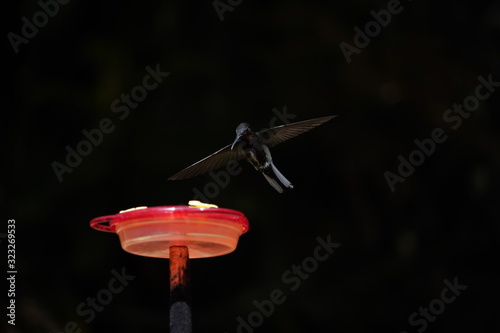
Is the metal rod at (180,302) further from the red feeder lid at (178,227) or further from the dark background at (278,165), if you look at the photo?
the dark background at (278,165)

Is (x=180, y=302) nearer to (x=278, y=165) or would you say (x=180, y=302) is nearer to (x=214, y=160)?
(x=214, y=160)

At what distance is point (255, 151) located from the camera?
6.94 feet

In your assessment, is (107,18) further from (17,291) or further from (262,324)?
(262,324)

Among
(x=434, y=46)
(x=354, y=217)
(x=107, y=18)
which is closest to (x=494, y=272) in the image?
(x=354, y=217)

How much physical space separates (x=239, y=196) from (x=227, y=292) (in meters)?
0.51

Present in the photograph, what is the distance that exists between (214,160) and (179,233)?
0.30 metres

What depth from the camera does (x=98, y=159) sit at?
3.87 meters

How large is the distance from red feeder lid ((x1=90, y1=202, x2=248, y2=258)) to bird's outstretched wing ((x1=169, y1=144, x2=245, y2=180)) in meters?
0.12

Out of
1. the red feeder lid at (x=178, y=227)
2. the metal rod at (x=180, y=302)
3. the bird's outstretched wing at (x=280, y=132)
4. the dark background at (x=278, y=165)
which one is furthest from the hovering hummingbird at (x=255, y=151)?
the dark background at (x=278, y=165)

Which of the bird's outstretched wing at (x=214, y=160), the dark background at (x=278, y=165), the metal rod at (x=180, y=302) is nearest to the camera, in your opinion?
the metal rod at (x=180, y=302)

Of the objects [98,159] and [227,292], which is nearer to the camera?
[98,159]

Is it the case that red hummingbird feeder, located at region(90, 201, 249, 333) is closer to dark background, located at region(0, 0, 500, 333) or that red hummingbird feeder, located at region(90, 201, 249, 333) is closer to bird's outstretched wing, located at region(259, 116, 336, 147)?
bird's outstretched wing, located at region(259, 116, 336, 147)

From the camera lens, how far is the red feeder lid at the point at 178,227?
1856 mm

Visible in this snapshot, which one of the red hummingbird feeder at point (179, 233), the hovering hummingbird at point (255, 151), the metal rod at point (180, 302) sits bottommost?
the metal rod at point (180, 302)
